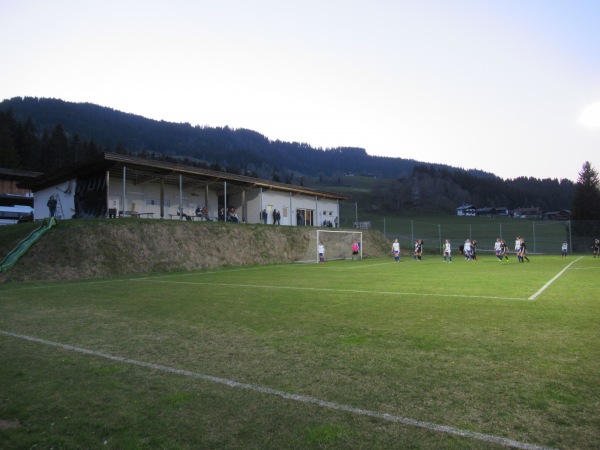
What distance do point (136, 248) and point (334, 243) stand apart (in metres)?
22.6

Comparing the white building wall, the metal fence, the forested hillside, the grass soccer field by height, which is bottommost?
the grass soccer field

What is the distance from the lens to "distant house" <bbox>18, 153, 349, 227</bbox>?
32094mm

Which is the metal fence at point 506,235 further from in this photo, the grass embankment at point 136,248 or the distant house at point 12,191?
the distant house at point 12,191

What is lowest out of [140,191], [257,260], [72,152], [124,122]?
[257,260]

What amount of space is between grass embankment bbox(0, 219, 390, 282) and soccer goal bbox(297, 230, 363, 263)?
3381 mm

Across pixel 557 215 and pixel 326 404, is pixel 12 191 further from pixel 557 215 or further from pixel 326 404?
pixel 557 215

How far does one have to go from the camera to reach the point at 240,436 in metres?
3.50

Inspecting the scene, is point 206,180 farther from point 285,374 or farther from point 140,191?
point 285,374

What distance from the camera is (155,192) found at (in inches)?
1464

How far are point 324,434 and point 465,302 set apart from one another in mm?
8392

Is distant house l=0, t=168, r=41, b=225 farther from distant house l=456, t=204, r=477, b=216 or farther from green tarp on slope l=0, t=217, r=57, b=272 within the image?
distant house l=456, t=204, r=477, b=216

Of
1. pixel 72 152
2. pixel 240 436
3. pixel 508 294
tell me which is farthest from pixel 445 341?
pixel 72 152

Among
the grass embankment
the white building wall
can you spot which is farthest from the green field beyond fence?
the grass embankment

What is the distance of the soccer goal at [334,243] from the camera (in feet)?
129
